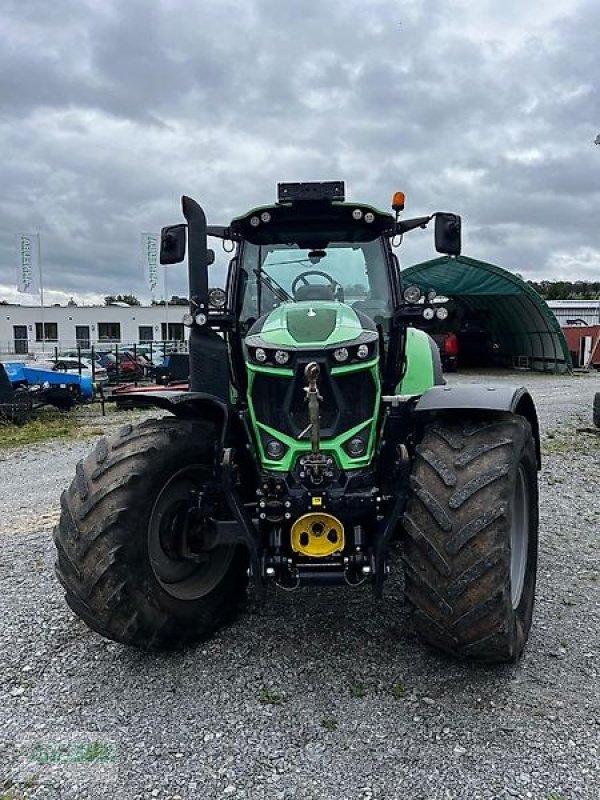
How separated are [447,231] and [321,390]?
1570 mm

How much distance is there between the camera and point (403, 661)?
3717 millimetres

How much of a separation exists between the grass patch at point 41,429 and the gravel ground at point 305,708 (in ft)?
28.3

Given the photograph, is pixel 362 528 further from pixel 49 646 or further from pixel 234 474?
pixel 49 646

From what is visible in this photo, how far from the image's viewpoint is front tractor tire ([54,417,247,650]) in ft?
11.5

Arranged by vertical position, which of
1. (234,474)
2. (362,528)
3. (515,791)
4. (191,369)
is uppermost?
(191,369)

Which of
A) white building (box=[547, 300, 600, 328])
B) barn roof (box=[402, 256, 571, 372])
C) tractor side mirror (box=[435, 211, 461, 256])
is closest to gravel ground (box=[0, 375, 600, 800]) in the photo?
tractor side mirror (box=[435, 211, 461, 256])

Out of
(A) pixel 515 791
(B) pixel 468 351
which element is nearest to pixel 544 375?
(B) pixel 468 351

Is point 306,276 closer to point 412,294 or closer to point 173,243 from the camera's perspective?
point 412,294

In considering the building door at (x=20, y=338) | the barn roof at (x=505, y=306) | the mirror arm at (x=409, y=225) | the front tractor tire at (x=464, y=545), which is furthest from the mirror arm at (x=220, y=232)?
the building door at (x=20, y=338)

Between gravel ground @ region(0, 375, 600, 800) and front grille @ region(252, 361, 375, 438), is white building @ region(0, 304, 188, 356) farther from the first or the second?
front grille @ region(252, 361, 375, 438)

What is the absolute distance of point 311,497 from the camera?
3479mm

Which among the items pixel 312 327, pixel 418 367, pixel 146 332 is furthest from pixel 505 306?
pixel 146 332

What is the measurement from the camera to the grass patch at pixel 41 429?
1295 centimetres

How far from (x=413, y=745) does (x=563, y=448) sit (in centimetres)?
801
